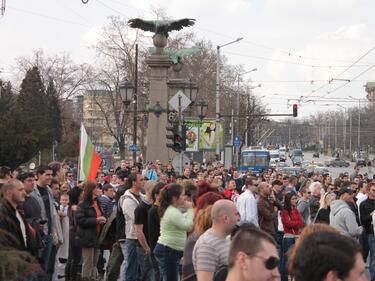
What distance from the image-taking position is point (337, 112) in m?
160

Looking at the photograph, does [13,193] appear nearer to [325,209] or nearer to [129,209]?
[129,209]

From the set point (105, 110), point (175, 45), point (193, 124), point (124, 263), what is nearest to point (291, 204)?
point (124, 263)

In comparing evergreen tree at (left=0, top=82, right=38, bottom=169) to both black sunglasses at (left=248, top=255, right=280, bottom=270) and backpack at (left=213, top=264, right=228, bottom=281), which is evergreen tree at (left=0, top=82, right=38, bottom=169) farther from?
black sunglasses at (left=248, top=255, right=280, bottom=270)

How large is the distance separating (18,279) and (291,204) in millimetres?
9002

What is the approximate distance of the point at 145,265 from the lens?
1077cm

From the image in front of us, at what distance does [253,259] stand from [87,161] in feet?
38.8

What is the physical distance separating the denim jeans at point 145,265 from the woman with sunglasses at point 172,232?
1.67 m

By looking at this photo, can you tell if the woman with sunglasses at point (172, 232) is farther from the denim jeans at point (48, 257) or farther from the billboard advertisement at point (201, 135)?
the billboard advertisement at point (201, 135)

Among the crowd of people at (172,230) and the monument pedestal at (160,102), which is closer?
the crowd of people at (172,230)

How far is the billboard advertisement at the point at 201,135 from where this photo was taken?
4362 cm

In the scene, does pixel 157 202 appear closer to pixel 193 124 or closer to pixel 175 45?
pixel 193 124

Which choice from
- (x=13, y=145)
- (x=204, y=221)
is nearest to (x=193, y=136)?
(x=13, y=145)

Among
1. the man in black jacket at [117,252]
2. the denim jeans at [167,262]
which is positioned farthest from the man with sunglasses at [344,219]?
the denim jeans at [167,262]

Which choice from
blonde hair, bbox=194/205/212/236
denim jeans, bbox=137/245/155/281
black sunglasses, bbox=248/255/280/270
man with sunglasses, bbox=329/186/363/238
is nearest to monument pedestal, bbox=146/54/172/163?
man with sunglasses, bbox=329/186/363/238
